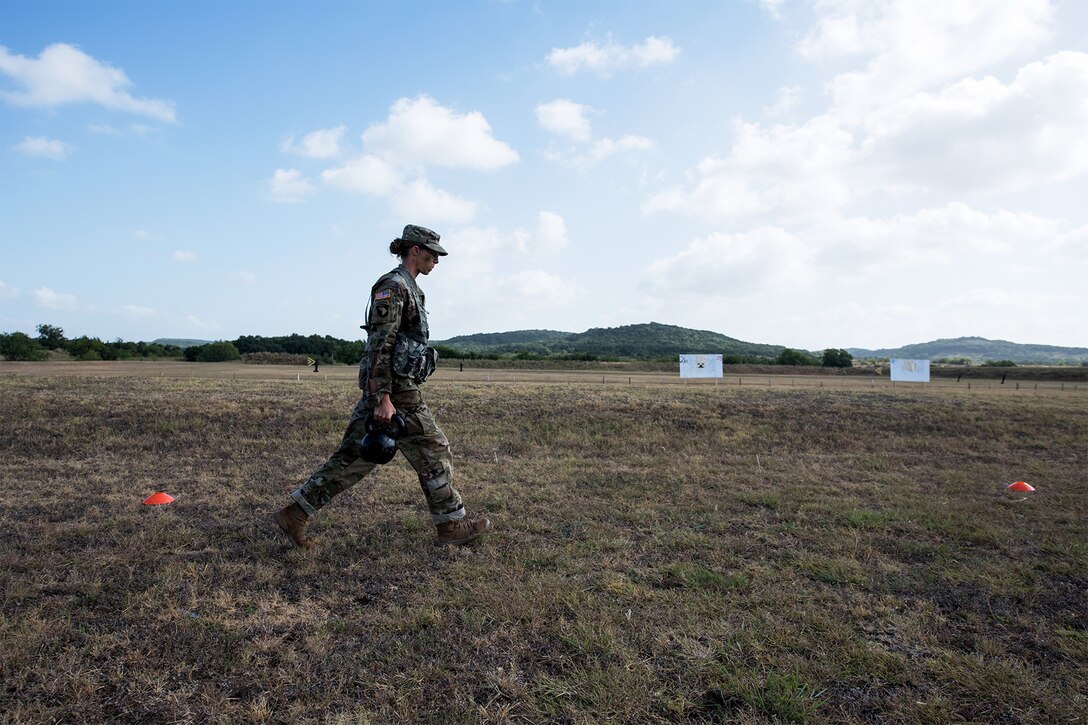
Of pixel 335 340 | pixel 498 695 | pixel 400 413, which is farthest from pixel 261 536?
pixel 335 340

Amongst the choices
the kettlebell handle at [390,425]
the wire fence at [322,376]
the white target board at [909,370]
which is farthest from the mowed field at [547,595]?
the white target board at [909,370]

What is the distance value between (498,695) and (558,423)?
9690 mm

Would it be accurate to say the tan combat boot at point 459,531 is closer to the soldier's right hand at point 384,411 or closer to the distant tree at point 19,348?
the soldier's right hand at point 384,411

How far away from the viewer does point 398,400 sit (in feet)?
16.0

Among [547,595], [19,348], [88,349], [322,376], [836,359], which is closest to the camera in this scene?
[547,595]

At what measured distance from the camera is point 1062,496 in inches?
295

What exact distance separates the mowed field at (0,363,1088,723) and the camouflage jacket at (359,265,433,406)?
1.42 m

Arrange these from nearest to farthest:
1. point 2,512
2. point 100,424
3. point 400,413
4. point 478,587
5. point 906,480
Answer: point 478,587
point 400,413
point 2,512
point 906,480
point 100,424

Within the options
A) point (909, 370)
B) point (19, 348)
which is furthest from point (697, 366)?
point (19, 348)

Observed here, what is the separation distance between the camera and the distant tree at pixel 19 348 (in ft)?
115

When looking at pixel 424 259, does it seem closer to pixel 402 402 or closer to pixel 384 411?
pixel 402 402

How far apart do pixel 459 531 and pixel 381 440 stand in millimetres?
1077

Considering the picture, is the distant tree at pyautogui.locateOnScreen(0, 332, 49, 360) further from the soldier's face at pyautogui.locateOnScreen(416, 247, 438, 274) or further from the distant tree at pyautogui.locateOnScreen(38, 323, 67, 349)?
the soldier's face at pyautogui.locateOnScreen(416, 247, 438, 274)

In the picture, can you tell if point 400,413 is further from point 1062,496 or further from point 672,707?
point 1062,496
